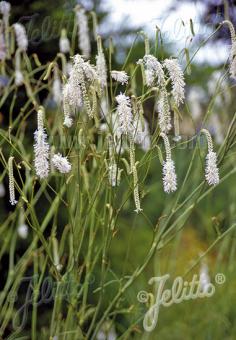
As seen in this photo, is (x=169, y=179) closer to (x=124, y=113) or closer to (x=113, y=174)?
(x=124, y=113)

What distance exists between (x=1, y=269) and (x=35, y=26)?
4.03 feet

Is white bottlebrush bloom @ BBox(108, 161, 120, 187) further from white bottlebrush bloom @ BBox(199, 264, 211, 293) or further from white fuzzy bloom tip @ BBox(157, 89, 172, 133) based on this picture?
white bottlebrush bloom @ BBox(199, 264, 211, 293)

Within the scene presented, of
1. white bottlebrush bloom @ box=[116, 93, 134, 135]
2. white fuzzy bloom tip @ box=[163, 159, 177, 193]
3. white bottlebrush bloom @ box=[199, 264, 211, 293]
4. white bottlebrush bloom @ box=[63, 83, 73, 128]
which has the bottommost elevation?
white bottlebrush bloom @ box=[199, 264, 211, 293]

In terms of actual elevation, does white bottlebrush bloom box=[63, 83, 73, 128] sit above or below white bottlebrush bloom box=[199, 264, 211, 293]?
above

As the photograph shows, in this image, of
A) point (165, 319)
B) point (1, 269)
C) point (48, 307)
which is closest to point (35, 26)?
point (1, 269)

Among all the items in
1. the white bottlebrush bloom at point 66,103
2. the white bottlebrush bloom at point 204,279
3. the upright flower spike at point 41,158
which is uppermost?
the white bottlebrush bloom at point 66,103

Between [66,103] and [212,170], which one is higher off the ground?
[66,103]

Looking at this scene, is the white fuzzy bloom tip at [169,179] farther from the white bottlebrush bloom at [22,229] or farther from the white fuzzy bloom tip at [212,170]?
the white bottlebrush bloom at [22,229]

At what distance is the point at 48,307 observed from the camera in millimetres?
3029

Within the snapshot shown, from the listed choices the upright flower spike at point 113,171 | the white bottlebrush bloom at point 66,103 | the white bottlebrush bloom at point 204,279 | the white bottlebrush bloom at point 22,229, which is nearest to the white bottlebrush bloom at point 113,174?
the upright flower spike at point 113,171

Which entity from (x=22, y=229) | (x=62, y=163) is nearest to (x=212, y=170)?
(x=62, y=163)

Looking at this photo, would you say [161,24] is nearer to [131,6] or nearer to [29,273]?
[131,6]

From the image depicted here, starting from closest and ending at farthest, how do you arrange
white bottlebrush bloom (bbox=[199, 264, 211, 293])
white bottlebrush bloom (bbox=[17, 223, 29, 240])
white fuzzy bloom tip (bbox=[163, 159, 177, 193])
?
1. white fuzzy bloom tip (bbox=[163, 159, 177, 193])
2. white bottlebrush bloom (bbox=[17, 223, 29, 240])
3. white bottlebrush bloom (bbox=[199, 264, 211, 293])

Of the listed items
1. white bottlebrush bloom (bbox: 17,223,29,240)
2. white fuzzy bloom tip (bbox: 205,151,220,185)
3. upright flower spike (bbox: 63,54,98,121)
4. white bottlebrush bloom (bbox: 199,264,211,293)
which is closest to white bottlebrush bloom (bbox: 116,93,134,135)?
upright flower spike (bbox: 63,54,98,121)
